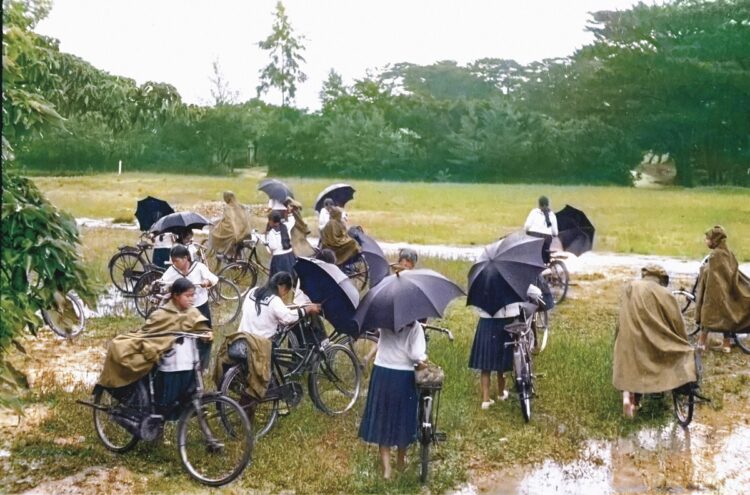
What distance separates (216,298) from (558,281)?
545cm

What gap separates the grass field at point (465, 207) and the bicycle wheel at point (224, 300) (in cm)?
739

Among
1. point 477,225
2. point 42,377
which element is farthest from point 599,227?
point 42,377

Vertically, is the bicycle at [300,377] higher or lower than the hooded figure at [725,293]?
lower

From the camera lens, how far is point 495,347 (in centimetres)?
725

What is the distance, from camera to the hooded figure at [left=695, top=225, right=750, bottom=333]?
9008 millimetres

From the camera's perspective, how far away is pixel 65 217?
4938 mm

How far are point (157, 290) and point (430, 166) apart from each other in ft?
90.0

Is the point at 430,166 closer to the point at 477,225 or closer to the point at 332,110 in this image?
the point at 332,110

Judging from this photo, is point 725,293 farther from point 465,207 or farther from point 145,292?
point 465,207

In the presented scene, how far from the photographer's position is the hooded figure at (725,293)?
9.01 meters

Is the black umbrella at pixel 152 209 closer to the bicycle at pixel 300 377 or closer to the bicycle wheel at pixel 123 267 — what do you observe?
the bicycle wheel at pixel 123 267

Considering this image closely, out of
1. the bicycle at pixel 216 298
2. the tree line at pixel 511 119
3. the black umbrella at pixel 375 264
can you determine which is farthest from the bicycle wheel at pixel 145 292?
the tree line at pixel 511 119

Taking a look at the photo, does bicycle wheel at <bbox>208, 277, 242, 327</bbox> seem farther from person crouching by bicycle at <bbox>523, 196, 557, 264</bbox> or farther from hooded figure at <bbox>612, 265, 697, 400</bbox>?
hooded figure at <bbox>612, 265, 697, 400</bbox>

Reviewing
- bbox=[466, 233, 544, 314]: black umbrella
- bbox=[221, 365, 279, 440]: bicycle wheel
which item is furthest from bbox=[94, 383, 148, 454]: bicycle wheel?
bbox=[466, 233, 544, 314]: black umbrella
